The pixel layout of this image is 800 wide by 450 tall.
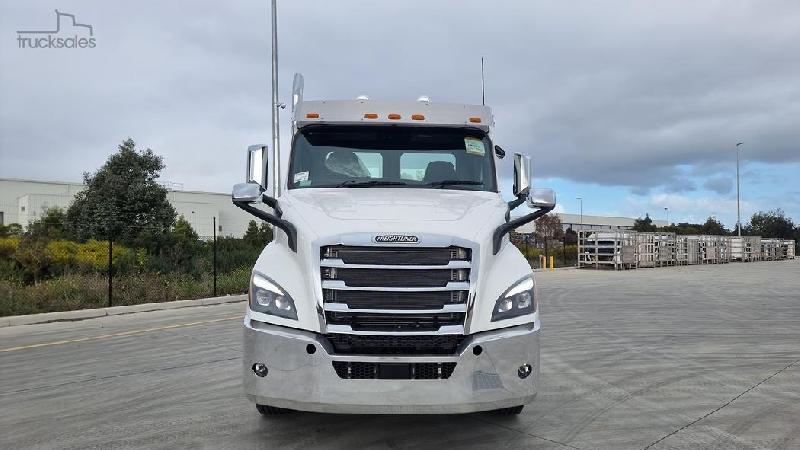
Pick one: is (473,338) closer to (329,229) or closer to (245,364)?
(329,229)

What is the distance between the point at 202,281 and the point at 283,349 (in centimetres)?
1584

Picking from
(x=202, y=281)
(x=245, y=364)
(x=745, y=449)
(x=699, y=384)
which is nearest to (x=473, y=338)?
(x=245, y=364)

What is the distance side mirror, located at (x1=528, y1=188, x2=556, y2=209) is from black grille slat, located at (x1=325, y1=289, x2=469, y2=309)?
4.34 ft

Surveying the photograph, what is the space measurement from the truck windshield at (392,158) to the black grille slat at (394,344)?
172 centimetres

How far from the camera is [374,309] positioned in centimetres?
409

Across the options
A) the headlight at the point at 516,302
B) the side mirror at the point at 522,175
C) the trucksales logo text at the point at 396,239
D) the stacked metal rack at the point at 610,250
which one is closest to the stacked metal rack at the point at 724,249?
the stacked metal rack at the point at 610,250

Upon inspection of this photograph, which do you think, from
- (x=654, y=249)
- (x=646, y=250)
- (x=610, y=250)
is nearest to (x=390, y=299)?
(x=610, y=250)

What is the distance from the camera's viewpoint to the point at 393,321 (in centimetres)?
411

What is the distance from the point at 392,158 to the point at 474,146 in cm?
80

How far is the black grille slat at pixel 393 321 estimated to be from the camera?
4094 millimetres

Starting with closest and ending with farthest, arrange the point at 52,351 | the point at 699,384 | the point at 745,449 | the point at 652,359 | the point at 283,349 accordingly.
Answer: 1. the point at 283,349
2. the point at 745,449
3. the point at 699,384
4. the point at 652,359
5. the point at 52,351

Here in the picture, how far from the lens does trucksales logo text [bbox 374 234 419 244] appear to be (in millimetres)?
4141

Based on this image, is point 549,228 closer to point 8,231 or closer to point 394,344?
point 8,231

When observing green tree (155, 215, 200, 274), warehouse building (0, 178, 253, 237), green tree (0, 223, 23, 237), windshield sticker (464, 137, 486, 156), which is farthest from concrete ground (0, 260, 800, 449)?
warehouse building (0, 178, 253, 237)
